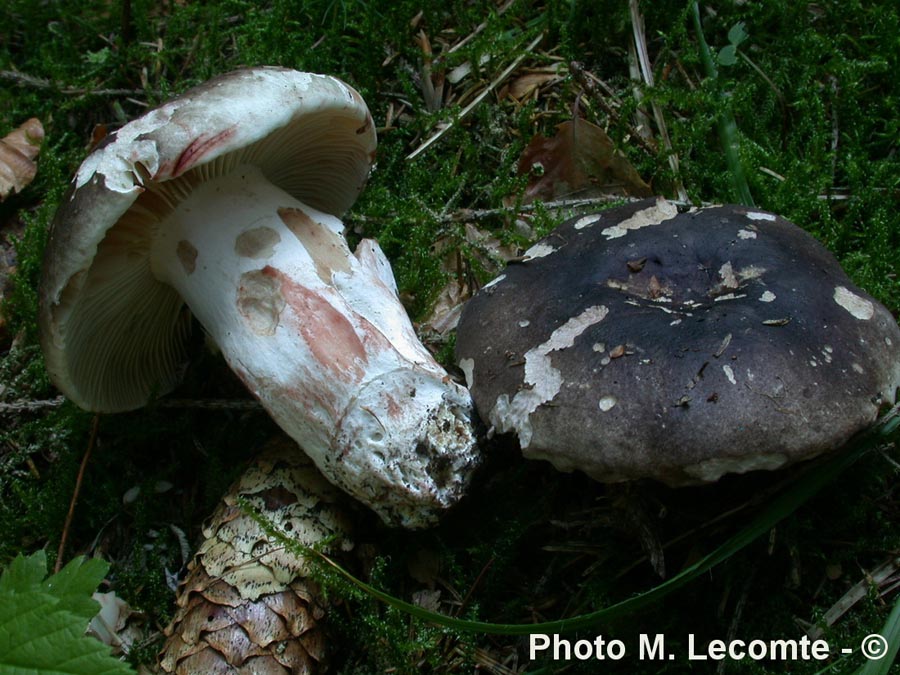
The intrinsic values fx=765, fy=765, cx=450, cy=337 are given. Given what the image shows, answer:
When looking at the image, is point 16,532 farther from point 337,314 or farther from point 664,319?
point 664,319

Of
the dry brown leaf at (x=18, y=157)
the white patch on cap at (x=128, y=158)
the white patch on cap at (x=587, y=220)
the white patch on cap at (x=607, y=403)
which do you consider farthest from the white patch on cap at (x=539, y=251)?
the dry brown leaf at (x=18, y=157)

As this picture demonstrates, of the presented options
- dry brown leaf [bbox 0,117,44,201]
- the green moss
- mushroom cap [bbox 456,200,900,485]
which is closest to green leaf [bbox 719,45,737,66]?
the green moss

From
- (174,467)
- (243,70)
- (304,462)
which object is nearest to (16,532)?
(174,467)

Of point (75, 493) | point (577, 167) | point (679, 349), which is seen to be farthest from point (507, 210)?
point (75, 493)

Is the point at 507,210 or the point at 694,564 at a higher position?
the point at 507,210

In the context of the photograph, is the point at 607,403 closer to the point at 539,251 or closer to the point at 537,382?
the point at 537,382
